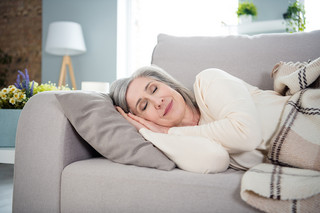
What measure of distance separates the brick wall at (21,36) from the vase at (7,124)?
3044 mm

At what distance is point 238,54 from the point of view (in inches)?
57.6

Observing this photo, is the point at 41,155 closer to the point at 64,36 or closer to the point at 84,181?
the point at 84,181

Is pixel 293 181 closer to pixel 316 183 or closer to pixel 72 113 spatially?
pixel 316 183

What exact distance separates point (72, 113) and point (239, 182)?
0.65m

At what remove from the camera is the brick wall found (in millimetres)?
4418

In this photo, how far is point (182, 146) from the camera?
95cm

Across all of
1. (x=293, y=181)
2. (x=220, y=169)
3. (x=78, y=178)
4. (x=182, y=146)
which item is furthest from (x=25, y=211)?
(x=293, y=181)

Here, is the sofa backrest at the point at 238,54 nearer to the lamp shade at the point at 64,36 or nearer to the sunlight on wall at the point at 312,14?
the sunlight on wall at the point at 312,14

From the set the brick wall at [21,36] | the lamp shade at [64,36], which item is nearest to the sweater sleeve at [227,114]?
the lamp shade at [64,36]

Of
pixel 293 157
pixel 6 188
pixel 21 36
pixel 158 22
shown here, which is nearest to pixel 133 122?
pixel 293 157

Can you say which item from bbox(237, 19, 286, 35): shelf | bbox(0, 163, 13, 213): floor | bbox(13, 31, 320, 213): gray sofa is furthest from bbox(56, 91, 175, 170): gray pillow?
bbox(237, 19, 286, 35): shelf

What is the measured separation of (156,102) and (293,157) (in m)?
0.58

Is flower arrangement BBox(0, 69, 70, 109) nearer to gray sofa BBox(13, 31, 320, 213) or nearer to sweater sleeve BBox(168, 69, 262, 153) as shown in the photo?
gray sofa BBox(13, 31, 320, 213)

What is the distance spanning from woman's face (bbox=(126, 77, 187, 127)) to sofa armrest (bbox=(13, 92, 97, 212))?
34 cm
